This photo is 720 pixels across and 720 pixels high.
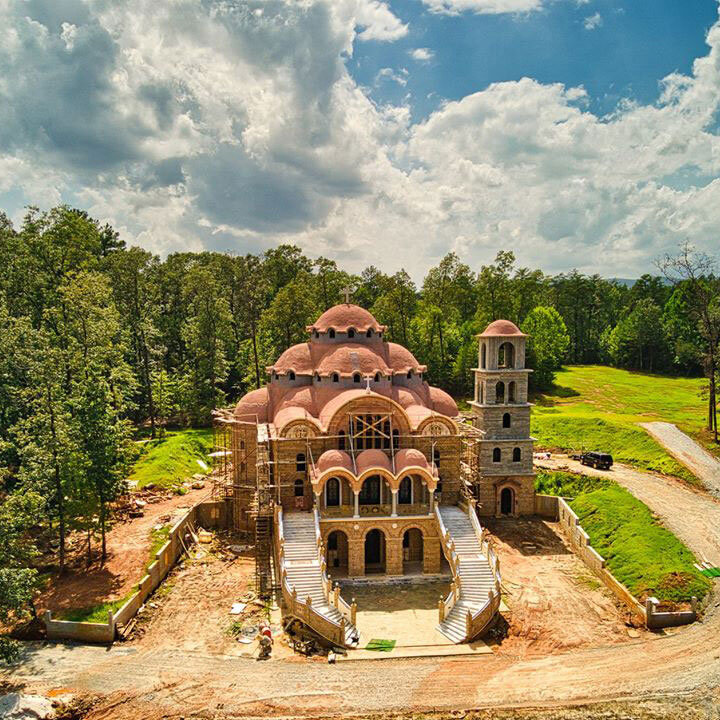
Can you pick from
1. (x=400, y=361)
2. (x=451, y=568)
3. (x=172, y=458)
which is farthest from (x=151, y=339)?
(x=451, y=568)

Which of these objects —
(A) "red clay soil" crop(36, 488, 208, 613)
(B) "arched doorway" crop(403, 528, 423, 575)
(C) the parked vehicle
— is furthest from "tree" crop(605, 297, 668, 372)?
(A) "red clay soil" crop(36, 488, 208, 613)

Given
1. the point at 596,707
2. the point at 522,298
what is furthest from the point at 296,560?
the point at 522,298

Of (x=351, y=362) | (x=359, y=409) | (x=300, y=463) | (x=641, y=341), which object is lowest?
(x=300, y=463)

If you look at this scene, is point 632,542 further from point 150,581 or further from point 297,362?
point 150,581

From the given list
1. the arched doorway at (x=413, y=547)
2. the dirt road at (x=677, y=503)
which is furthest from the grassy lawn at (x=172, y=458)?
the dirt road at (x=677, y=503)

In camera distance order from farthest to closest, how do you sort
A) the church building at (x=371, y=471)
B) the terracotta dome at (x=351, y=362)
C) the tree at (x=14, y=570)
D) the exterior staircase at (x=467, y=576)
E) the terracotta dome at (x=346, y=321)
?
1. the terracotta dome at (x=346, y=321)
2. the terracotta dome at (x=351, y=362)
3. the church building at (x=371, y=471)
4. the exterior staircase at (x=467, y=576)
5. the tree at (x=14, y=570)

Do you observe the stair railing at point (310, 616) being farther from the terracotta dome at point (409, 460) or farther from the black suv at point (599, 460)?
the black suv at point (599, 460)

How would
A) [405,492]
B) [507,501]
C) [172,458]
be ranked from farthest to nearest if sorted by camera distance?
1. [172,458]
2. [507,501]
3. [405,492]
